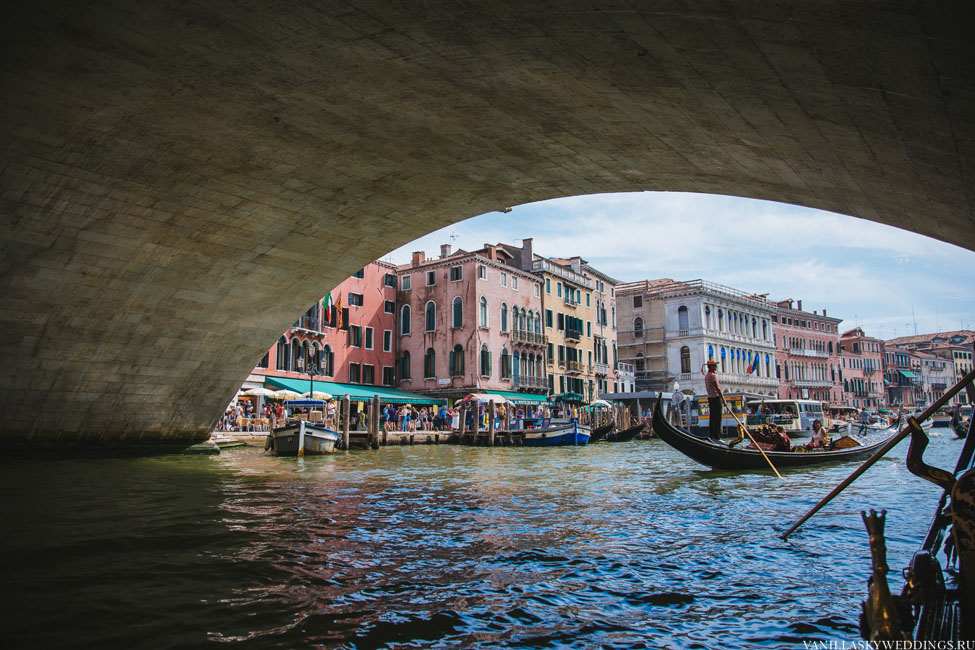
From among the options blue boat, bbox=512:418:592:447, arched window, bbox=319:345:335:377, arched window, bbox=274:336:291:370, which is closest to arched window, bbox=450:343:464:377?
blue boat, bbox=512:418:592:447

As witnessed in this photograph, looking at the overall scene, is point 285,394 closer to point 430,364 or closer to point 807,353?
point 430,364

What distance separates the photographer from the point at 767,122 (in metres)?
6.75

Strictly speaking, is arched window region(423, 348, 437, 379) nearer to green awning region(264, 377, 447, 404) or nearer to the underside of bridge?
green awning region(264, 377, 447, 404)

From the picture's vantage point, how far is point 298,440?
19.9 m

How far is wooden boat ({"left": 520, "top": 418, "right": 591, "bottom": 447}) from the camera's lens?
28547 millimetres

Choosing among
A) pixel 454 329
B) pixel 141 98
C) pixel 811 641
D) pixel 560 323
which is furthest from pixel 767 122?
pixel 560 323

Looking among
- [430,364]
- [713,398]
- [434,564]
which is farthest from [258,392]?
[434,564]

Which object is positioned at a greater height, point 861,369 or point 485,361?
point 861,369

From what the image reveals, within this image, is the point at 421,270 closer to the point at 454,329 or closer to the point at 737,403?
the point at 454,329

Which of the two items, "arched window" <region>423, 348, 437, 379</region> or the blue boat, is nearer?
the blue boat

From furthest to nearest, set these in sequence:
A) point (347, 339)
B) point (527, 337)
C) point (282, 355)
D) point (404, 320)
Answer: point (527, 337) < point (404, 320) < point (347, 339) < point (282, 355)

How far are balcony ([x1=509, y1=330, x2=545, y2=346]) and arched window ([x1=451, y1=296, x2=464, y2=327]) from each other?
338 cm

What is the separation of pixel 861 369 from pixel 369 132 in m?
75.1

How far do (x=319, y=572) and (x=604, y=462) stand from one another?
556 inches
